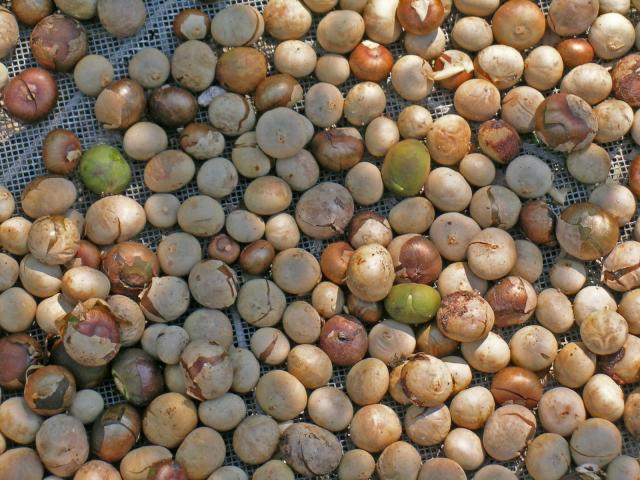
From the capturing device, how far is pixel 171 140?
8.02ft

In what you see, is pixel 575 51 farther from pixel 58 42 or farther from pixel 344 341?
pixel 58 42

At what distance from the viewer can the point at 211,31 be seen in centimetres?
245

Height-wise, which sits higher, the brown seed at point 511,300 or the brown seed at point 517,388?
the brown seed at point 511,300

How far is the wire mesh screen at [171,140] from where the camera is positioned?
2402 mm

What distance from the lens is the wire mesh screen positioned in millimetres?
2402

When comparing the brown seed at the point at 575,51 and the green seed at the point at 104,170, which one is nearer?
the green seed at the point at 104,170

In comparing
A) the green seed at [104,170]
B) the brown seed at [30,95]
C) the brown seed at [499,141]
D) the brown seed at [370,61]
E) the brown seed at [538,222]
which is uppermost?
the brown seed at [370,61]

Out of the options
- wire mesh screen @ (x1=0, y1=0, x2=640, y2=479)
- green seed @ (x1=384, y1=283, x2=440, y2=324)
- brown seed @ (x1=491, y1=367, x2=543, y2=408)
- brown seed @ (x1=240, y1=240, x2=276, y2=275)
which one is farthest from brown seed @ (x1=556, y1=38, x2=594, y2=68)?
brown seed @ (x1=240, y1=240, x2=276, y2=275)

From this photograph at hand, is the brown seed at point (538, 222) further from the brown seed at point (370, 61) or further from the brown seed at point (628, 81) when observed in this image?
the brown seed at point (370, 61)

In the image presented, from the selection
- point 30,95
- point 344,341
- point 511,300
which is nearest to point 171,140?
point 30,95

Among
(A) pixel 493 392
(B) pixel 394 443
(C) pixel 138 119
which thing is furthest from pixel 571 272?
(C) pixel 138 119

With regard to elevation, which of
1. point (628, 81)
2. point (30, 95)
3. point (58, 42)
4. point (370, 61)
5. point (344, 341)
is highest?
point (628, 81)

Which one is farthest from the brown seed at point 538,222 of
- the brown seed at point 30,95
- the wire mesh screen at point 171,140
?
the brown seed at point 30,95

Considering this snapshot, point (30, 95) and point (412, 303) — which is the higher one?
point (30, 95)
